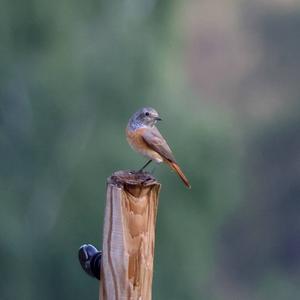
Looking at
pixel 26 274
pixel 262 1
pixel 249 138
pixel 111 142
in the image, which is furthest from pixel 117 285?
pixel 262 1

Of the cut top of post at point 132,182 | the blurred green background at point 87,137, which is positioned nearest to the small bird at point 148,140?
the cut top of post at point 132,182

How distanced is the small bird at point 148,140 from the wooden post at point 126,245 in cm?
193

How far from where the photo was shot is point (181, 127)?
14992 mm

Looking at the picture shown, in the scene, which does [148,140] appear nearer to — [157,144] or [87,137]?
[157,144]

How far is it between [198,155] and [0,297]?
280cm

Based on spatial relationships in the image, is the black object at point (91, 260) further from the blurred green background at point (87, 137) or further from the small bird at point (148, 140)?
the blurred green background at point (87, 137)

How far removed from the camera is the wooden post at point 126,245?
4.82 meters

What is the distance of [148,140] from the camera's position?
6.85 metres

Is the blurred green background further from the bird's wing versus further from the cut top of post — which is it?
the cut top of post

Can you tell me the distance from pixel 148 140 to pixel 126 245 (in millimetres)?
2078

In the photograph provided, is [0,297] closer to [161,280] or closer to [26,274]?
[26,274]

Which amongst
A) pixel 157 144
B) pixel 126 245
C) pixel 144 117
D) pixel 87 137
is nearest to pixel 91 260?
pixel 126 245

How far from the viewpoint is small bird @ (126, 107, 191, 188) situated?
6821 millimetres

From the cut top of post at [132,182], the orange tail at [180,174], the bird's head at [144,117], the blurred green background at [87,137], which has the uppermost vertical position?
the cut top of post at [132,182]
